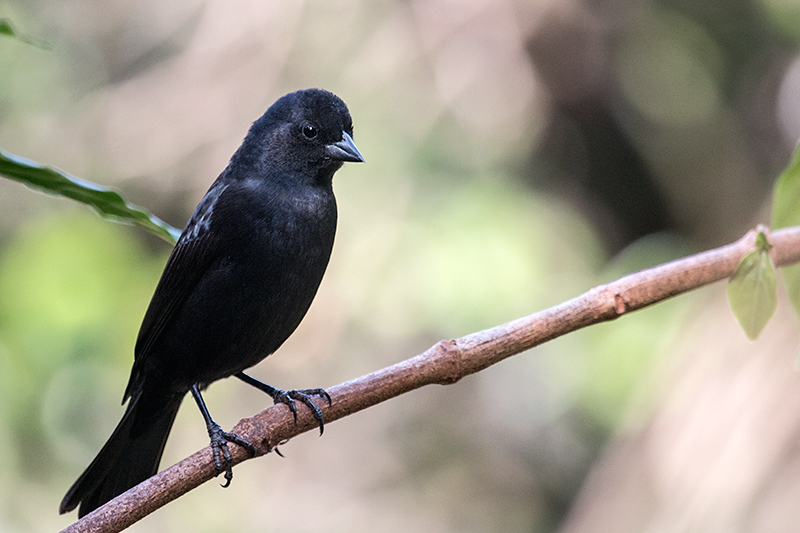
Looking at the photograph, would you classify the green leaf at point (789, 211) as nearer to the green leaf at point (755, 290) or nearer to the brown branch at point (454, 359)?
the brown branch at point (454, 359)

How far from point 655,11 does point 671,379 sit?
9.43 feet

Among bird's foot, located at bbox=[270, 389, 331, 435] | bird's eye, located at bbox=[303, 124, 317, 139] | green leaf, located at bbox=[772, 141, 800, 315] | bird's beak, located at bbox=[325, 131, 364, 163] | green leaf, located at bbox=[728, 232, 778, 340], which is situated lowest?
bird's foot, located at bbox=[270, 389, 331, 435]

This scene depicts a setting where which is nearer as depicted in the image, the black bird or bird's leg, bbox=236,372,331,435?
bird's leg, bbox=236,372,331,435

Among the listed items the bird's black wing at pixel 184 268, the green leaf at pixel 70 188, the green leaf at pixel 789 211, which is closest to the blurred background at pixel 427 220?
the green leaf at pixel 789 211

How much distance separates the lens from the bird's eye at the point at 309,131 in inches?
106

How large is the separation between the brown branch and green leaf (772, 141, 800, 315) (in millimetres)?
62

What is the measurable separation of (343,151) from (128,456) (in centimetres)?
127

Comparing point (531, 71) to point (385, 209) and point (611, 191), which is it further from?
point (385, 209)

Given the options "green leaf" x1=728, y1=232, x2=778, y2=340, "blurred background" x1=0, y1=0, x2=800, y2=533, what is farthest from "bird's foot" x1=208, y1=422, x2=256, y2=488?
"blurred background" x1=0, y1=0, x2=800, y2=533

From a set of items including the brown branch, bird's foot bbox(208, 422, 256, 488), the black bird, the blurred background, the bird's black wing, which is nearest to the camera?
the brown branch

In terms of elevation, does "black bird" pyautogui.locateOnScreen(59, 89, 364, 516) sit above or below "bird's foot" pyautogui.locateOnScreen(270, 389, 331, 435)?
above

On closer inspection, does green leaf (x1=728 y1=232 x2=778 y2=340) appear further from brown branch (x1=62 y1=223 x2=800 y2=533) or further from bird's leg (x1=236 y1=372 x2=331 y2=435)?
bird's leg (x1=236 y1=372 x2=331 y2=435)

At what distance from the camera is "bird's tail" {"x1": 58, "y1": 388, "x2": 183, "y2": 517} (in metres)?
2.61

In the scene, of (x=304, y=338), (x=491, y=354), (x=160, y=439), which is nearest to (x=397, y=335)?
(x=304, y=338)
